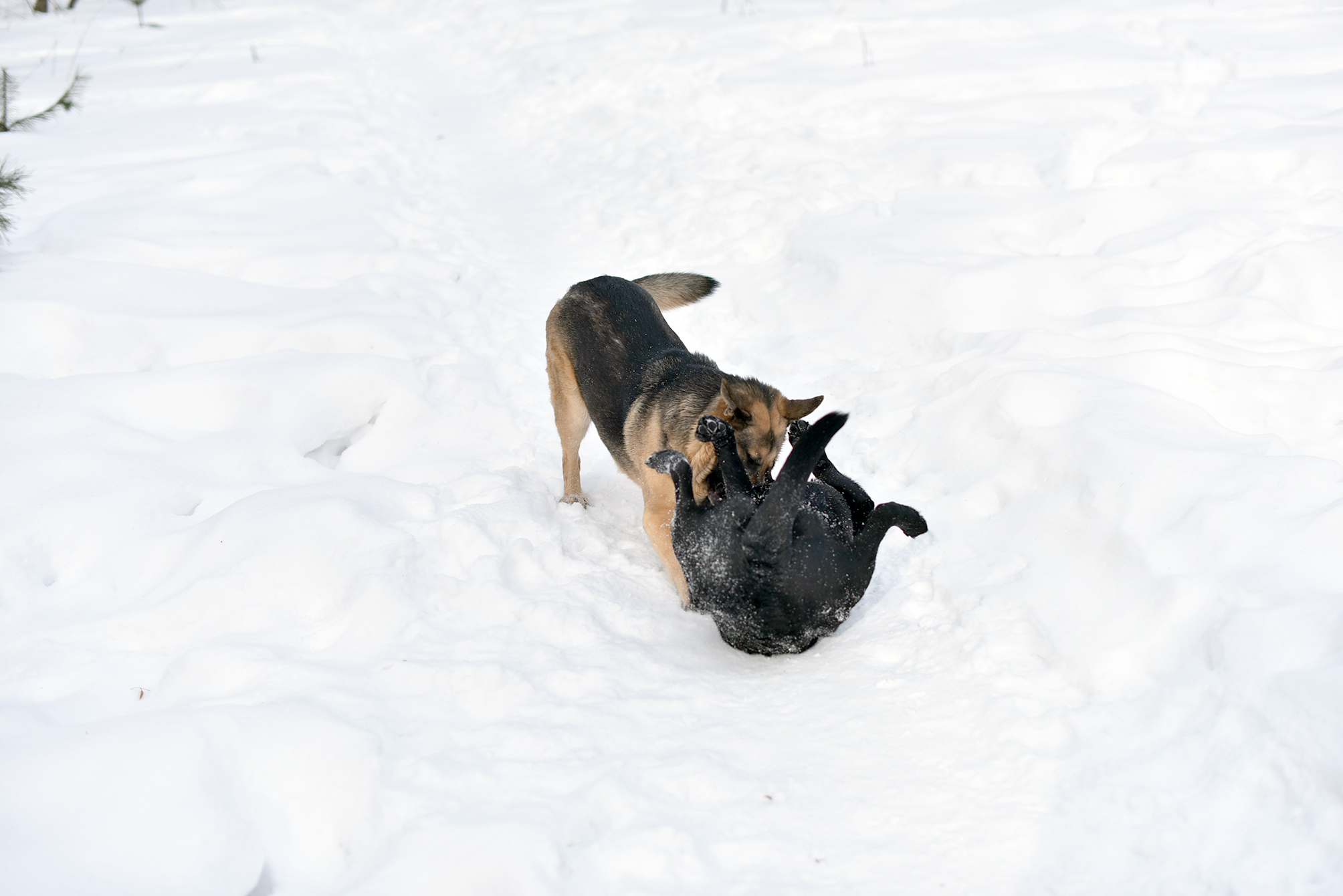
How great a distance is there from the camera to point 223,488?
398cm

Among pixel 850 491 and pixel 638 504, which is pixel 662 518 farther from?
pixel 850 491

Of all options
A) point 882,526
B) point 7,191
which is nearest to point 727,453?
point 882,526

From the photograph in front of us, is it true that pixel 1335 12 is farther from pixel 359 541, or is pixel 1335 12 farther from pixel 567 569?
pixel 359 541

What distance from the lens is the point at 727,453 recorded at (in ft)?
10.9

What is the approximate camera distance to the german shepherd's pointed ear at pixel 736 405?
3.55m

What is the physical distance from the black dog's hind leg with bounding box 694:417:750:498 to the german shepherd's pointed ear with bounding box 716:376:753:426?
23cm

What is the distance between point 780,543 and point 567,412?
6.48ft

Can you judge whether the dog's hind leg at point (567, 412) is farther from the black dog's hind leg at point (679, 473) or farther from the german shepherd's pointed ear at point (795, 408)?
the german shepherd's pointed ear at point (795, 408)

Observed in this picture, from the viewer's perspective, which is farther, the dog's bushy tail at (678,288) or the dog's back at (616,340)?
the dog's bushy tail at (678,288)

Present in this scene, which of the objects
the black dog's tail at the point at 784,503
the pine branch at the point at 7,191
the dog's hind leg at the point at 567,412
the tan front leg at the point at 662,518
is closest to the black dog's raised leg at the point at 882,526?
the black dog's tail at the point at 784,503

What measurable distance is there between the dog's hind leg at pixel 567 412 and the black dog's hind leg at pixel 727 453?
54.1 inches

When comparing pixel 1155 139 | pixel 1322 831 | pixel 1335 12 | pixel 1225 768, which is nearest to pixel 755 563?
pixel 1225 768

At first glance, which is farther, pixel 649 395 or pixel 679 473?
pixel 649 395

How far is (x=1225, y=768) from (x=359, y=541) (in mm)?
3038
